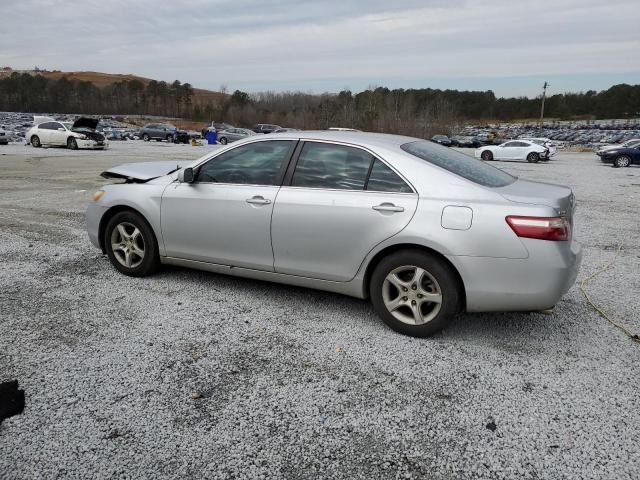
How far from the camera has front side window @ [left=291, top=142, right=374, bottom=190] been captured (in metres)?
4.04

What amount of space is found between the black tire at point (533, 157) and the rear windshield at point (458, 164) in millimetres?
30194

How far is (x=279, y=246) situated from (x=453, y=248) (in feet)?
4.83

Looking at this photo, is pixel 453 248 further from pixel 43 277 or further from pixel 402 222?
pixel 43 277

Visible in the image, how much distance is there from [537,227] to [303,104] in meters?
147

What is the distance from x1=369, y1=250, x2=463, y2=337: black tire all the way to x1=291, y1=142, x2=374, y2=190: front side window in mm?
688

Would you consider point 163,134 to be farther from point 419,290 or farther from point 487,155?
point 419,290

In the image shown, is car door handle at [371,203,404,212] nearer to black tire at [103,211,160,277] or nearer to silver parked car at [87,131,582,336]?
silver parked car at [87,131,582,336]

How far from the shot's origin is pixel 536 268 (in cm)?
345

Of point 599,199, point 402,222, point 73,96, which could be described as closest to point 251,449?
point 402,222

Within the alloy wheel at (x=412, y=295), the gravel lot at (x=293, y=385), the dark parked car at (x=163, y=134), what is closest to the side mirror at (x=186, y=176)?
the gravel lot at (x=293, y=385)

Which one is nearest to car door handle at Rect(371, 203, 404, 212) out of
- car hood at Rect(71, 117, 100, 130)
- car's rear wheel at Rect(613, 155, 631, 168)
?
car hood at Rect(71, 117, 100, 130)

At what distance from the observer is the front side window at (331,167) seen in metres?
4.04

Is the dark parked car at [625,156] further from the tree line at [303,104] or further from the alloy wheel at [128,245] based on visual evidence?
the tree line at [303,104]

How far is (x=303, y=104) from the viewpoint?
145 m
